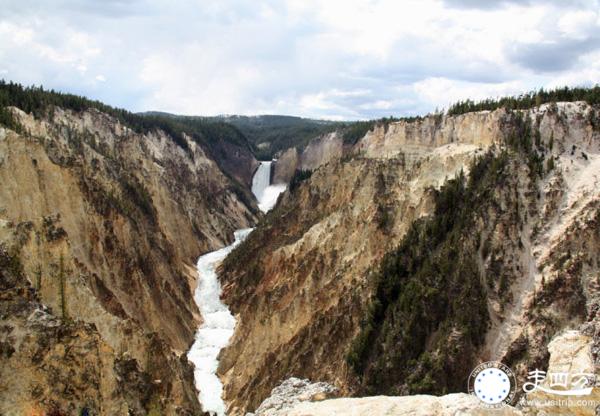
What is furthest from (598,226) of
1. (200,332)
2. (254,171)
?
(254,171)

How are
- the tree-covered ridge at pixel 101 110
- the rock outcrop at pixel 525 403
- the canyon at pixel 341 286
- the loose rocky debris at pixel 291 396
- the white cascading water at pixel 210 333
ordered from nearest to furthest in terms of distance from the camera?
the rock outcrop at pixel 525 403 < the canyon at pixel 341 286 < the loose rocky debris at pixel 291 396 < the white cascading water at pixel 210 333 < the tree-covered ridge at pixel 101 110

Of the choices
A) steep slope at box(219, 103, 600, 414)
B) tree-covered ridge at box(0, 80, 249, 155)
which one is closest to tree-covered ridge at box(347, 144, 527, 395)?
steep slope at box(219, 103, 600, 414)

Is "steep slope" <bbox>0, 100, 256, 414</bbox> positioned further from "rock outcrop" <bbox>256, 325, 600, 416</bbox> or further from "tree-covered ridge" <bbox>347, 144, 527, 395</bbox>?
"tree-covered ridge" <bbox>347, 144, 527, 395</bbox>

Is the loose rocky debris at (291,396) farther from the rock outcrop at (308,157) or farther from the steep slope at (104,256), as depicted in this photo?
the rock outcrop at (308,157)

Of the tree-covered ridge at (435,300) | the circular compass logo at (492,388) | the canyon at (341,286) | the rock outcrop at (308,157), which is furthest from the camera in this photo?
the rock outcrop at (308,157)

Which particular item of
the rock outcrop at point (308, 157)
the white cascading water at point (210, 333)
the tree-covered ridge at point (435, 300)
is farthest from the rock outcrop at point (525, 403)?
the rock outcrop at point (308, 157)

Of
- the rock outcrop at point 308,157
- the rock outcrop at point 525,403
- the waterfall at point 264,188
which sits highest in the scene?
the rock outcrop at point 308,157

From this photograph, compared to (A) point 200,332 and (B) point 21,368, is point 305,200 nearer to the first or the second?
(A) point 200,332
